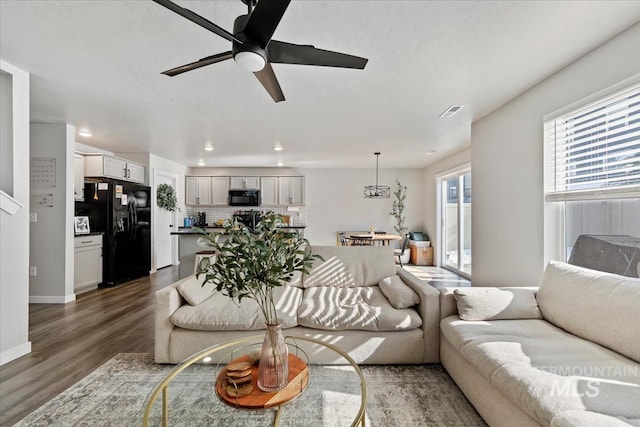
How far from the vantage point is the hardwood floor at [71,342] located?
1.94 metres

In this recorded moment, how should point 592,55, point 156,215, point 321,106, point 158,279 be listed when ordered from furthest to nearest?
point 156,215, point 158,279, point 321,106, point 592,55

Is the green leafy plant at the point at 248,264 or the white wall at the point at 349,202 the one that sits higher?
the white wall at the point at 349,202

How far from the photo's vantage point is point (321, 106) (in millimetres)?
3268

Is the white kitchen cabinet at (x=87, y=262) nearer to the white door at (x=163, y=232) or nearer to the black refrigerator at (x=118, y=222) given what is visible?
the black refrigerator at (x=118, y=222)

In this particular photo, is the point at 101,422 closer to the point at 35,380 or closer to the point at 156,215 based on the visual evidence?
the point at 35,380

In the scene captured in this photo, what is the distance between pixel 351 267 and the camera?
9.94 ft

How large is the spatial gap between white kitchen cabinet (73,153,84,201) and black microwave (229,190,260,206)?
9.97 feet

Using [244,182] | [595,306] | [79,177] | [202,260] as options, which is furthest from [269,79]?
[244,182]

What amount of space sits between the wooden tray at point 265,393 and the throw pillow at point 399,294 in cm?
117

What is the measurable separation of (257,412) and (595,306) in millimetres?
1936

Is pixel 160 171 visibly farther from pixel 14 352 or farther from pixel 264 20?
pixel 264 20

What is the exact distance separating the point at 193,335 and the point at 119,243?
3.64 metres

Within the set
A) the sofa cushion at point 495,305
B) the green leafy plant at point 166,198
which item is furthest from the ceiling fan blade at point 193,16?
the green leafy plant at point 166,198

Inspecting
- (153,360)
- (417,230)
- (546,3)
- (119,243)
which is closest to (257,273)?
(153,360)
